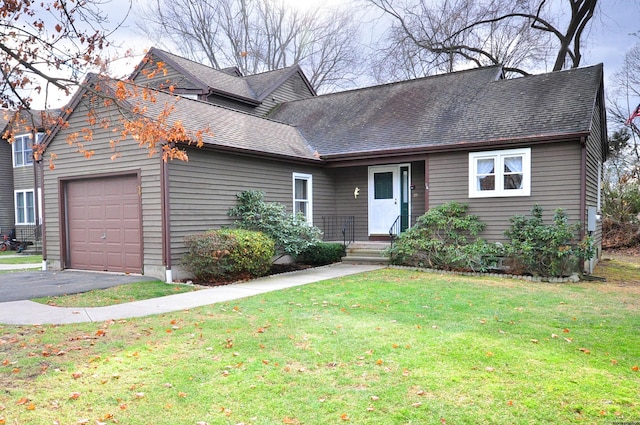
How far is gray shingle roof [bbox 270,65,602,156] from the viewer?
439 inches

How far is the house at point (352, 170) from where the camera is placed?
9.97m

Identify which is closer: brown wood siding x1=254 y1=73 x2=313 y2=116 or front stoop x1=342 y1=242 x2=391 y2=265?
front stoop x1=342 y1=242 x2=391 y2=265

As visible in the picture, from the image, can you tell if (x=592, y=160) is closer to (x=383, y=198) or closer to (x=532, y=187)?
(x=532, y=187)

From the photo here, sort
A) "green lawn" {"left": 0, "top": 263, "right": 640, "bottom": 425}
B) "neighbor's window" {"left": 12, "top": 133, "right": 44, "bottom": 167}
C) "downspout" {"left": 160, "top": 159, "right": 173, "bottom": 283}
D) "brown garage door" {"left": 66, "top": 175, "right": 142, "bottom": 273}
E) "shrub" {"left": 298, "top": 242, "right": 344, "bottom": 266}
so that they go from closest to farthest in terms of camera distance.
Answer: "green lawn" {"left": 0, "top": 263, "right": 640, "bottom": 425} → "downspout" {"left": 160, "top": 159, "right": 173, "bottom": 283} → "brown garage door" {"left": 66, "top": 175, "right": 142, "bottom": 273} → "shrub" {"left": 298, "top": 242, "right": 344, "bottom": 266} → "neighbor's window" {"left": 12, "top": 133, "right": 44, "bottom": 167}

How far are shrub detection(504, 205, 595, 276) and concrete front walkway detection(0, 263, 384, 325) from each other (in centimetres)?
466

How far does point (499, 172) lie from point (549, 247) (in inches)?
90.8

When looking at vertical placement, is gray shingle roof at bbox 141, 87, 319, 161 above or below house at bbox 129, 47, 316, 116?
below

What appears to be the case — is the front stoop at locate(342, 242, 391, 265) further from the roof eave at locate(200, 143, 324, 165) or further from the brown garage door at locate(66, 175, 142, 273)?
the brown garage door at locate(66, 175, 142, 273)

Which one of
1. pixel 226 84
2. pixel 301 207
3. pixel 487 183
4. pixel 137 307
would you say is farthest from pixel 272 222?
pixel 226 84

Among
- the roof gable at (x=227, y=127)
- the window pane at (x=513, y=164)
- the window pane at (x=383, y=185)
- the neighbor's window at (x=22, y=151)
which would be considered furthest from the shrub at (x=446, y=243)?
the neighbor's window at (x=22, y=151)

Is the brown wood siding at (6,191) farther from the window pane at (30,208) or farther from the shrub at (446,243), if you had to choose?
the shrub at (446,243)

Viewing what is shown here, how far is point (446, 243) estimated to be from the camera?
1120 centimetres

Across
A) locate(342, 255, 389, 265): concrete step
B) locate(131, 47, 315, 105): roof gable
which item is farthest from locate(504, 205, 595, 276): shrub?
locate(131, 47, 315, 105): roof gable

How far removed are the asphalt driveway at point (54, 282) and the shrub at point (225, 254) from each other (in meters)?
1.09
